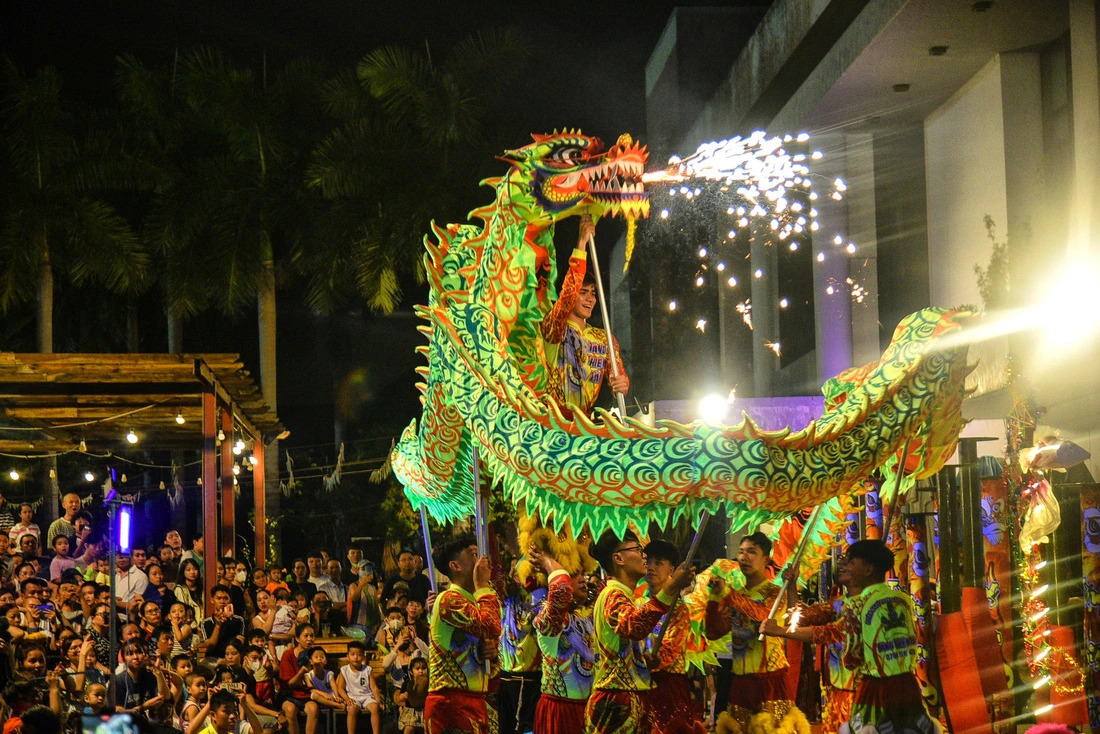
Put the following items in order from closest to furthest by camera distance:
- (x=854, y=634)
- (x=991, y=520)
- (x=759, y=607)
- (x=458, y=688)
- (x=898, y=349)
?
(x=898, y=349) → (x=854, y=634) → (x=458, y=688) → (x=759, y=607) → (x=991, y=520)

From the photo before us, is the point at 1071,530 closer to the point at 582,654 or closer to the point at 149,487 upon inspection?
the point at 582,654

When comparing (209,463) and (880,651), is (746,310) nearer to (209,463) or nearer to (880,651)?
(209,463)

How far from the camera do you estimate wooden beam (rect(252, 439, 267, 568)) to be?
19003mm

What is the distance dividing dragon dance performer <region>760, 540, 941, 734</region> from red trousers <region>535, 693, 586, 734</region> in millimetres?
1119

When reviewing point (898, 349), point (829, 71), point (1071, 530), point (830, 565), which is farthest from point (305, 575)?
point (898, 349)

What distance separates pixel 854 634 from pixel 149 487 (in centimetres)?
2066

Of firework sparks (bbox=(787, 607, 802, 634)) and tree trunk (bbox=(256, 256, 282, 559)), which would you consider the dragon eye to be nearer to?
firework sparks (bbox=(787, 607, 802, 634))

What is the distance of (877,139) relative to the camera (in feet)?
49.4

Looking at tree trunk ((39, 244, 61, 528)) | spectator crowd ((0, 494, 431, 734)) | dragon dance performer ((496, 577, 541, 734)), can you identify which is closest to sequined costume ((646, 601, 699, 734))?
dragon dance performer ((496, 577, 541, 734))

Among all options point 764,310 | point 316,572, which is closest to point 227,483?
point 316,572

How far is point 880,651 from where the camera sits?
6020mm

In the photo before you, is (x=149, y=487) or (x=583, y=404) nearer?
(x=583, y=404)

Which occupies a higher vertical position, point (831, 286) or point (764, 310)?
point (764, 310)

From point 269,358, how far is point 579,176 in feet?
49.6
